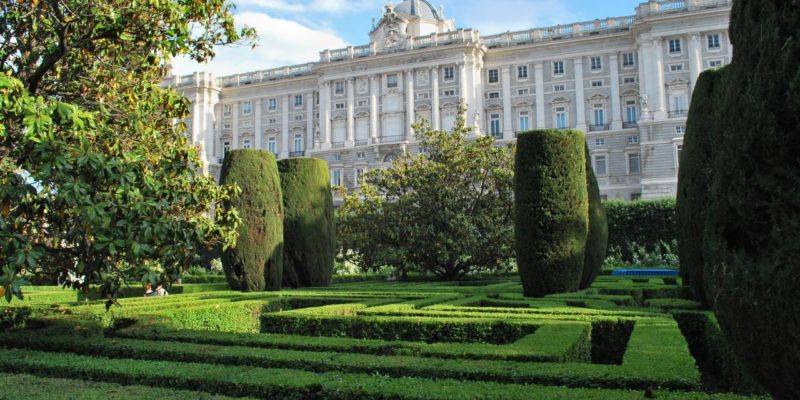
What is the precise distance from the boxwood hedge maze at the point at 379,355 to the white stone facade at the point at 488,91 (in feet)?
116

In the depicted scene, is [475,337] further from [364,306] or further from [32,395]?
[32,395]

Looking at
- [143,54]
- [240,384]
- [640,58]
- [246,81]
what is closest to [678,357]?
[240,384]

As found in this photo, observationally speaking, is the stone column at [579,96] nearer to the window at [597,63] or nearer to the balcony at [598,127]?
the balcony at [598,127]

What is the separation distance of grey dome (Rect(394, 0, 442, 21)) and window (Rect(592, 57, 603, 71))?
16.1m

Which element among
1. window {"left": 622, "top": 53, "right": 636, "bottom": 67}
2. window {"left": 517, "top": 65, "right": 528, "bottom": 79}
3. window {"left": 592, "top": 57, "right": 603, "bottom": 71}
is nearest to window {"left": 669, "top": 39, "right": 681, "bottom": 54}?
window {"left": 622, "top": 53, "right": 636, "bottom": 67}

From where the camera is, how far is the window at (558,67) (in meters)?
45.3

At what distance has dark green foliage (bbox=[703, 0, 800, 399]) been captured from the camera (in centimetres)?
257

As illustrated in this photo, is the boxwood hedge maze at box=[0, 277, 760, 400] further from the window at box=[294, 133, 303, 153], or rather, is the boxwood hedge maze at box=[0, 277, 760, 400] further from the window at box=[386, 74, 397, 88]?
the window at box=[294, 133, 303, 153]

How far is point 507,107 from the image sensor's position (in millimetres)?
46125

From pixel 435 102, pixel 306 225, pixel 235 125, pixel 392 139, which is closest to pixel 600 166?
pixel 435 102

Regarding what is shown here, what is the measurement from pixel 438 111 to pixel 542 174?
3706 centimetres

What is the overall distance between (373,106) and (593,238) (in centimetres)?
3829

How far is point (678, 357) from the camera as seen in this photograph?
4504 mm

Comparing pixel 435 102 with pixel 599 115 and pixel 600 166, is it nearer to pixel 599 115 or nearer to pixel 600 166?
pixel 599 115
